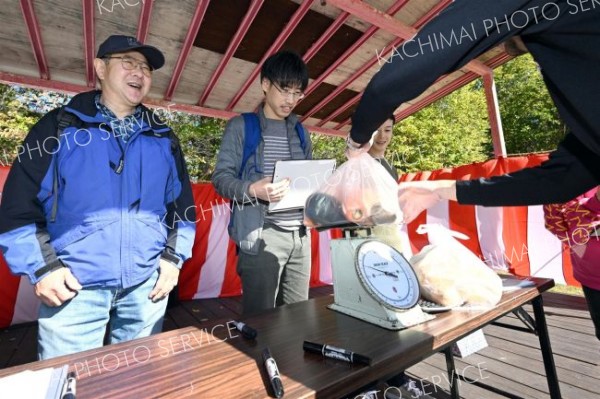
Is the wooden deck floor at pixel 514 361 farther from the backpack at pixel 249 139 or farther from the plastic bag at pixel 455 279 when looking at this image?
the backpack at pixel 249 139

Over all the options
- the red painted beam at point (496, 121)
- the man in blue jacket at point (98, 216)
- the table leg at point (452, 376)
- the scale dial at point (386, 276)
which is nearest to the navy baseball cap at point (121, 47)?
the man in blue jacket at point (98, 216)

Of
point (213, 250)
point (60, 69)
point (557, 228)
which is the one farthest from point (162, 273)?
point (60, 69)

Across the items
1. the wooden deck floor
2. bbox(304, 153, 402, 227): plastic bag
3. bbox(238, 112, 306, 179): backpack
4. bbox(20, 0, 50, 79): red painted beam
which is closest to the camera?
bbox(304, 153, 402, 227): plastic bag

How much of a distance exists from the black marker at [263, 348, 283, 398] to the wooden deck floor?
1293 mm

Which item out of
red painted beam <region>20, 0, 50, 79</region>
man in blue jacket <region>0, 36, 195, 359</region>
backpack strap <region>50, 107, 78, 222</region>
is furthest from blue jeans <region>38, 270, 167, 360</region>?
red painted beam <region>20, 0, 50, 79</region>

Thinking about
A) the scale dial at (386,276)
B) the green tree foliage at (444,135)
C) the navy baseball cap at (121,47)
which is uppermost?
Result: the green tree foliage at (444,135)

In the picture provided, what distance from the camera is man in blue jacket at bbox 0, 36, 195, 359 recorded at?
1.33 m

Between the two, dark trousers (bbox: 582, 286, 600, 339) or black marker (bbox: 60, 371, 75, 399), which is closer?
black marker (bbox: 60, 371, 75, 399)

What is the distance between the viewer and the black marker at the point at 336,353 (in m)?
0.85

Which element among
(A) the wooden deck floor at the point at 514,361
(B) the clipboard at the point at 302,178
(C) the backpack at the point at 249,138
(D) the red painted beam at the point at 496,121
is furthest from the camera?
(D) the red painted beam at the point at 496,121

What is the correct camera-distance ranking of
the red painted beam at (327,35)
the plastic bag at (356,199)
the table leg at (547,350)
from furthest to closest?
the red painted beam at (327,35)
the table leg at (547,350)
the plastic bag at (356,199)

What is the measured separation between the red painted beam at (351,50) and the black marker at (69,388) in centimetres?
329

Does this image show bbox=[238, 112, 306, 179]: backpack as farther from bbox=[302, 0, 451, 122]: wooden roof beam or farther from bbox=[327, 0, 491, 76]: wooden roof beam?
bbox=[302, 0, 451, 122]: wooden roof beam

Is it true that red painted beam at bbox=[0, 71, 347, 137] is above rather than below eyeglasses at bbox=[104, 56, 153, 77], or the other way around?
above
